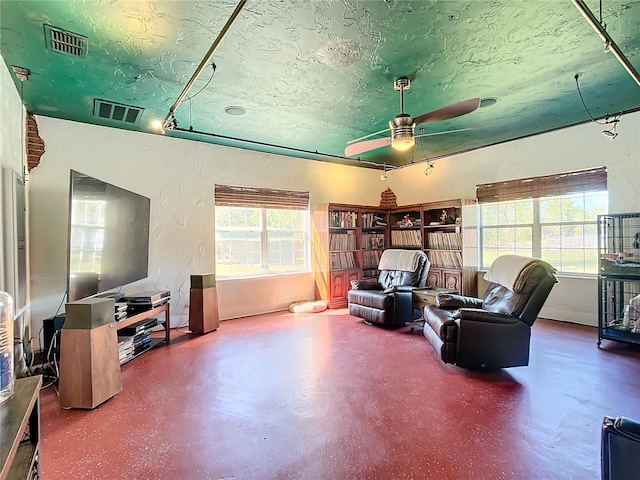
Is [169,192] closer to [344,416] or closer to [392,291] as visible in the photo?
[392,291]

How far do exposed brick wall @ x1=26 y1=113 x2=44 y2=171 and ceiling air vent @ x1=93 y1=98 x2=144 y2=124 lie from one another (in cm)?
63

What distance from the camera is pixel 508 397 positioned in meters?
2.45

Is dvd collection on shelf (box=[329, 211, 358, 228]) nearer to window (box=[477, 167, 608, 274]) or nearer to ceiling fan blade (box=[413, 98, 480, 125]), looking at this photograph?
window (box=[477, 167, 608, 274])

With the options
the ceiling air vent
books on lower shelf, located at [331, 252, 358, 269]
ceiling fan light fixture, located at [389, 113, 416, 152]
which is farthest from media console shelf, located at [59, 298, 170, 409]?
books on lower shelf, located at [331, 252, 358, 269]

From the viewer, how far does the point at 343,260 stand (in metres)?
5.82

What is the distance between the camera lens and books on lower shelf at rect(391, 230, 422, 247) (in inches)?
231

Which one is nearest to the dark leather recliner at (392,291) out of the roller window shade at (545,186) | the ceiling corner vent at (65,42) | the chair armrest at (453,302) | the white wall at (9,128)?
the chair armrest at (453,302)

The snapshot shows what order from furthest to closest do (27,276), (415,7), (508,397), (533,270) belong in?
(27,276) → (533,270) → (508,397) → (415,7)

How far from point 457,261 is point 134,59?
4.83 m

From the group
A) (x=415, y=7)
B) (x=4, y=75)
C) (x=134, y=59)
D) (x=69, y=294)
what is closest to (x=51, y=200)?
(x=4, y=75)

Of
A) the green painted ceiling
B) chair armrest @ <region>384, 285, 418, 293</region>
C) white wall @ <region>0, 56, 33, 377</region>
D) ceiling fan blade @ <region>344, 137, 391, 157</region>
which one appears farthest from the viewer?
chair armrest @ <region>384, 285, 418, 293</region>

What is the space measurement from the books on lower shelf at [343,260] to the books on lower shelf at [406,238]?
91cm

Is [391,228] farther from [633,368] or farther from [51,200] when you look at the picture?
[51,200]

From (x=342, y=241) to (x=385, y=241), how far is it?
101cm
